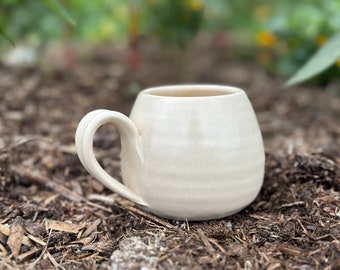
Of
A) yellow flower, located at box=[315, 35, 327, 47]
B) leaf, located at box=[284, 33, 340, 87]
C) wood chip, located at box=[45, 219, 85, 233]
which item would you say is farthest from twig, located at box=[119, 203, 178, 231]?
yellow flower, located at box=[315, 35, 327, 47]

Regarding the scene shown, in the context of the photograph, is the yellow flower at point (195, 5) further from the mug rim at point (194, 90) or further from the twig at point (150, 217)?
the twig at point (150, 217)

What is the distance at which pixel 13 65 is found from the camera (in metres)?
2.67

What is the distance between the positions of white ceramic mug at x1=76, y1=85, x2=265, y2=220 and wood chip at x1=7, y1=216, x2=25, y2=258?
23 centimetres

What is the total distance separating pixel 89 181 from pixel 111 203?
A: 181 millimetres

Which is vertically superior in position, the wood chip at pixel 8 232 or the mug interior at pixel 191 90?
the mug interior at pixel 191 90

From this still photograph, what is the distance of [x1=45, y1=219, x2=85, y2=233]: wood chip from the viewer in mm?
1178

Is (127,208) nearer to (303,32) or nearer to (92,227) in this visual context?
(92,227)

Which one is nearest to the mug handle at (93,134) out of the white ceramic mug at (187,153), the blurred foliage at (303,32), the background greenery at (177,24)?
the white ceramic mug at (187,153)

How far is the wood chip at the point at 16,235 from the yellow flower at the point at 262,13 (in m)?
2.63

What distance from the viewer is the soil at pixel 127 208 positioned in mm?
1032

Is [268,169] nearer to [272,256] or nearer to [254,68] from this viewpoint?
[272,256]

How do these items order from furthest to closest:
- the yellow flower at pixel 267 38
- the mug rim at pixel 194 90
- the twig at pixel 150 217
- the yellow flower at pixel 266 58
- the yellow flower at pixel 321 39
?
the yellow flower at pixel 266 58 → the yellow flower at pixel 267 38 → the yellow flower at pixel 321 39 → the mug rim at pixel 194 90 → the twig at pixel 150 217

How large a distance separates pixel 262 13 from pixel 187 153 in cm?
256

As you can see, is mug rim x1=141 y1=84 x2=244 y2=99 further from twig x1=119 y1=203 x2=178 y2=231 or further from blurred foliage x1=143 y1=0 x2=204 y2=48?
blurred foliage x1=143 y1=0 x2=204 y2=48
